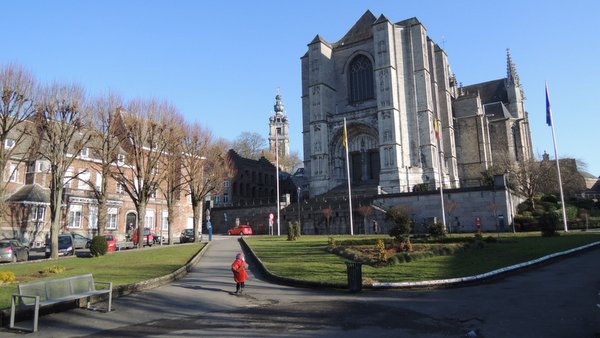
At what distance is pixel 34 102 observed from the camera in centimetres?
2375

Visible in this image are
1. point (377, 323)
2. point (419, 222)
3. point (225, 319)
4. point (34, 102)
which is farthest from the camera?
point (419, 222)

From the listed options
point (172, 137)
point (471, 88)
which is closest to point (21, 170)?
point (172, 137)

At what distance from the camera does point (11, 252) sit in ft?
76.1

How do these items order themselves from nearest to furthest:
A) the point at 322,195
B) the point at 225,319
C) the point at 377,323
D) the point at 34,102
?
the point at 377,323, the point at 225,319, the point at 34,102, the point at 322,195

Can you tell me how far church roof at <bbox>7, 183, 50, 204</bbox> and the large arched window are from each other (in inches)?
1514

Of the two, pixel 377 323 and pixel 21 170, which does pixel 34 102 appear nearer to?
pixel 21 170

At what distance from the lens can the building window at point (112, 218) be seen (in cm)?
4153

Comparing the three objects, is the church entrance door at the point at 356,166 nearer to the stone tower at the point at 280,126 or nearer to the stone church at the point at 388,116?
the stone church at the point at 388,116

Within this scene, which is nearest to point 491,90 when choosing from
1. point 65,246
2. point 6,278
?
point 65,246

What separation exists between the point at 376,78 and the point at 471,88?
4093 cm

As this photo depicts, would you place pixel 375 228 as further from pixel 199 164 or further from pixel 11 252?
pixel 11 252

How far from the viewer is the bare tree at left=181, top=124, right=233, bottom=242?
35.9 meters

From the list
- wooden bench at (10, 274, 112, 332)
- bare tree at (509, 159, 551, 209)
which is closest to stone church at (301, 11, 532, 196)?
bare tree at (509, 159, 551, 209)

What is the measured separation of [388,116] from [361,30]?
1769 centimetres
